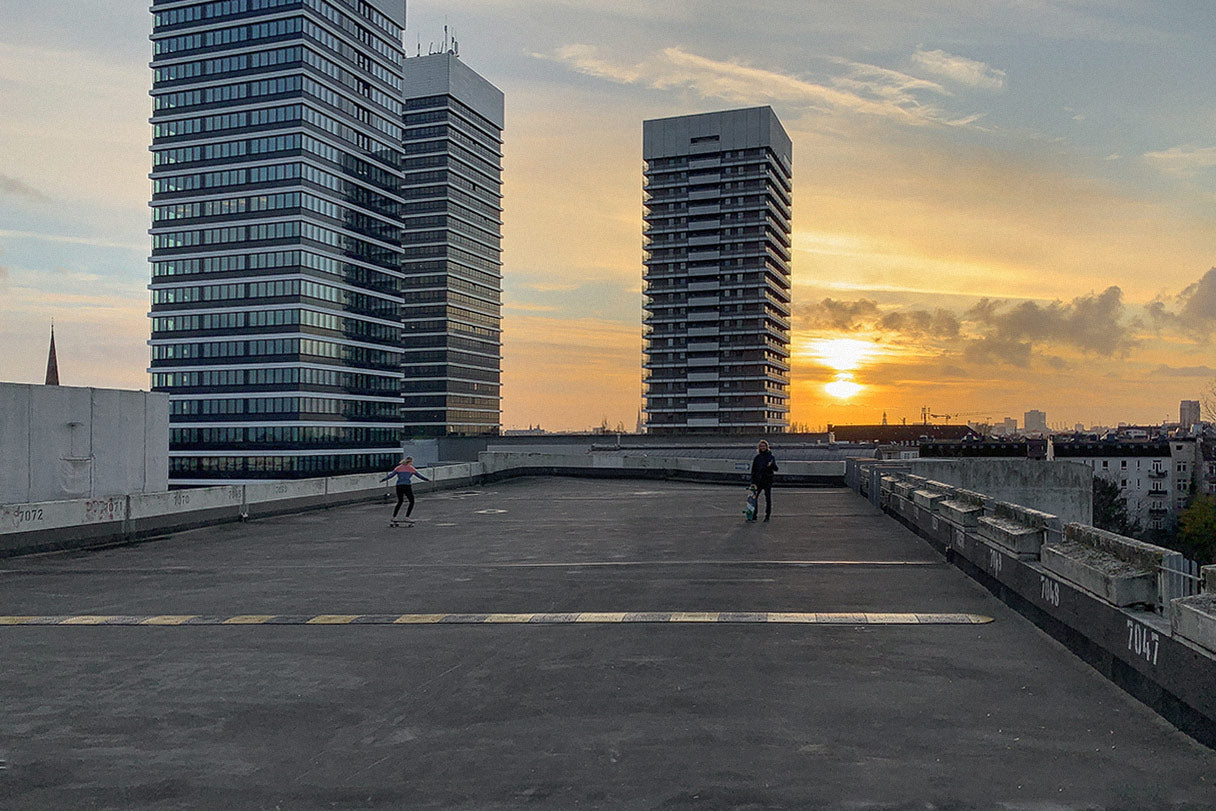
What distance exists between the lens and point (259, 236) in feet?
423

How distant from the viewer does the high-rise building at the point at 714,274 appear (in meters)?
183

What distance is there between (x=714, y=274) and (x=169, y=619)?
580 ft

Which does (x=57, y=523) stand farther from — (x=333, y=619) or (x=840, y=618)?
(x=840, y=618)

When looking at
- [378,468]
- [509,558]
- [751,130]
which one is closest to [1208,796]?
[509,558]

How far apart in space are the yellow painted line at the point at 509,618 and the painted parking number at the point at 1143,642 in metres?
6.38

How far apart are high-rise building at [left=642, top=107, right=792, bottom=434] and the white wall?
152 metres

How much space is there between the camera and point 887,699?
777cm

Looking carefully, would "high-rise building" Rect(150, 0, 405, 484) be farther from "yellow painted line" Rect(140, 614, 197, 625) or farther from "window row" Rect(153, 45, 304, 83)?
"yellow painted line" Rect(140, 614, 197, 625)

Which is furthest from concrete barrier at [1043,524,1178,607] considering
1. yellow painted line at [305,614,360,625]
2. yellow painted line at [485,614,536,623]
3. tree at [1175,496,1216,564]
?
tree at [1175,496,1216,564]

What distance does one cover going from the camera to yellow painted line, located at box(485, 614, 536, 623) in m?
11.3

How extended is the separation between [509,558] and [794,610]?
7.10 meters

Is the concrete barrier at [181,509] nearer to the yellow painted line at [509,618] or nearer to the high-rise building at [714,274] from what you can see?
the yellow painted line at [509,618]

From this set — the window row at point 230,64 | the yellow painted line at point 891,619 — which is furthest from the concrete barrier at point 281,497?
the window row at point 230,64

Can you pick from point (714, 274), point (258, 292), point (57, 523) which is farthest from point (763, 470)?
point (714, 274)
